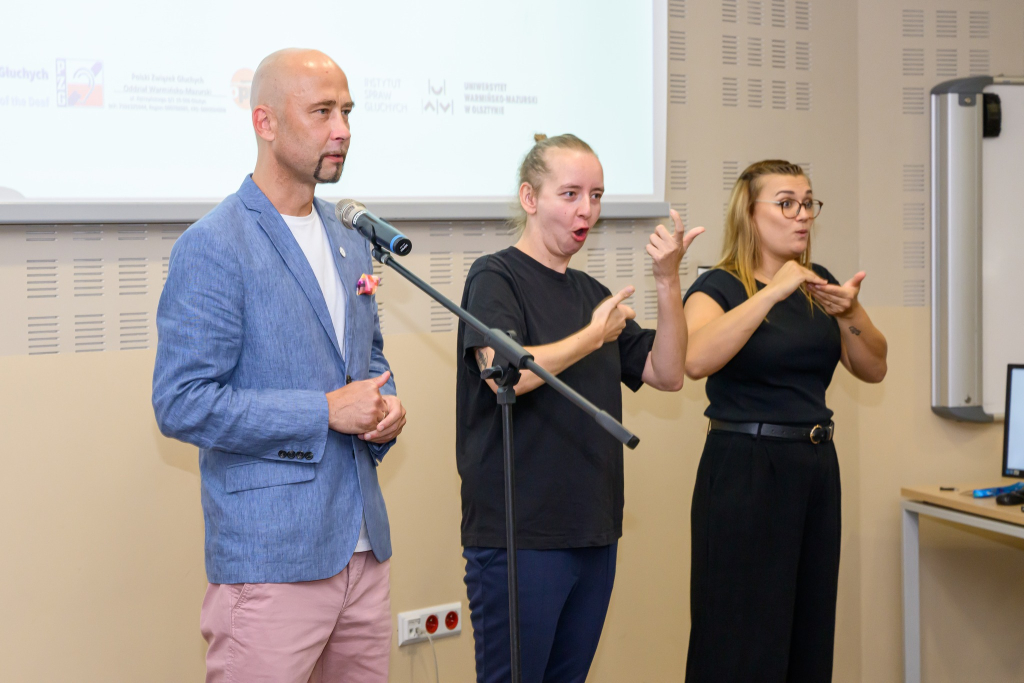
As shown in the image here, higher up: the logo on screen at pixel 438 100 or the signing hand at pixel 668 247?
the logo on screen at pixel 438 100

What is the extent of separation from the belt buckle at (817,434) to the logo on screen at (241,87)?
1668 millimetres

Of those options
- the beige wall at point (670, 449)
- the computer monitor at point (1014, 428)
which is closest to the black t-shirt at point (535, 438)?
the beige wall at point (670, 449)

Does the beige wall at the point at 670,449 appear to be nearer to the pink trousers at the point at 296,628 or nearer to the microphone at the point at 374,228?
the pink trousers at the point at 296,628

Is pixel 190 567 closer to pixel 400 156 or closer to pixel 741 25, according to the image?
pixel 400 156

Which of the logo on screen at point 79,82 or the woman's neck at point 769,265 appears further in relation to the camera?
the woman's neck at point 769,265

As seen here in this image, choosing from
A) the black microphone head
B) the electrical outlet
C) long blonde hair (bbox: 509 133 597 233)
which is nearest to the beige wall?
the electrical outlet

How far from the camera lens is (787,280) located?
6.98 ft

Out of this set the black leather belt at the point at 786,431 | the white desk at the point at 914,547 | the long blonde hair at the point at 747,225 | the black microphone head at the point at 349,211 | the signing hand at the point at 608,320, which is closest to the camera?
the black microphone head at the point at 349,211

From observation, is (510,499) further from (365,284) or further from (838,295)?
(838,295)

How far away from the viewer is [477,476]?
5.60ft

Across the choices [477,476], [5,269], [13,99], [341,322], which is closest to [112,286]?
[5,269]

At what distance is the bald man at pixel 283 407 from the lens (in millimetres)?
1454

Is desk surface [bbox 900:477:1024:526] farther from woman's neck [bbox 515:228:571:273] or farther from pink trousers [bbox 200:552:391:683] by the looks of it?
pink trousers [bbox 200:552:391:683]

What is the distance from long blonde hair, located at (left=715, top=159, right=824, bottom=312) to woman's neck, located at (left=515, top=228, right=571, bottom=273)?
669 millimetres
